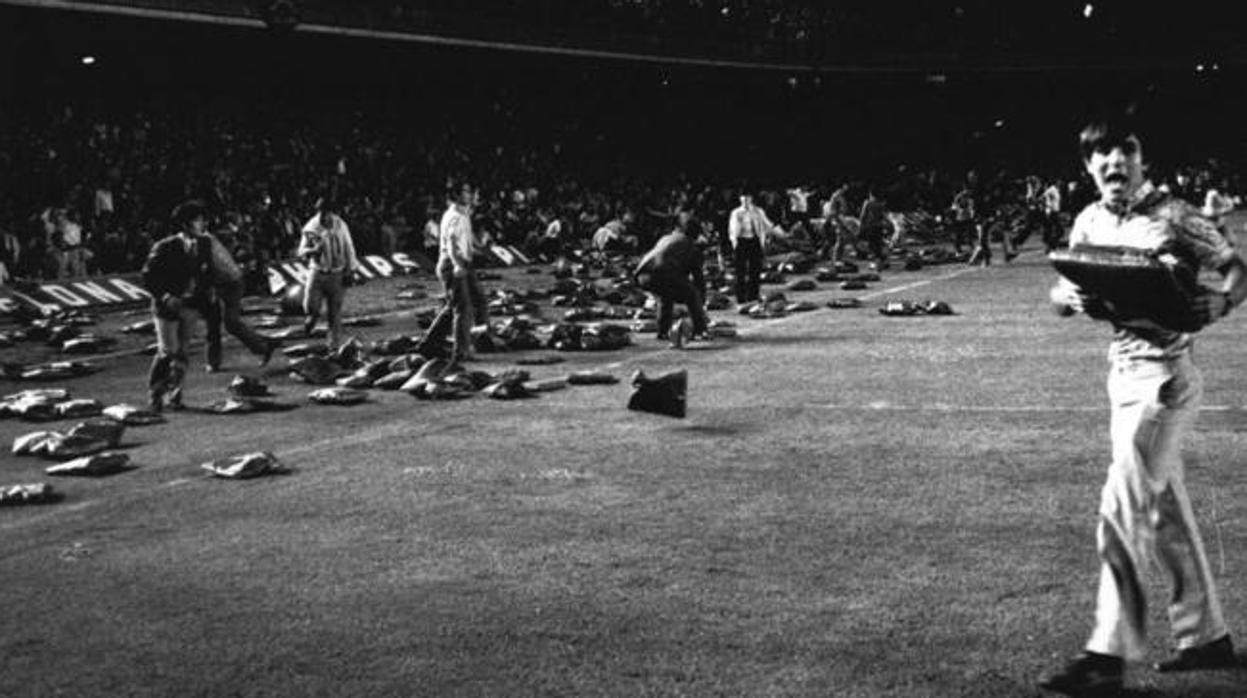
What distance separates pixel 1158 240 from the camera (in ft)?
17.7

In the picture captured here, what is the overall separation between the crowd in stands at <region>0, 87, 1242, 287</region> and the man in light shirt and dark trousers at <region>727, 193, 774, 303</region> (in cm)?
108

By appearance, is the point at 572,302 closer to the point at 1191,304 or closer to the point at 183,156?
the point at 183,156

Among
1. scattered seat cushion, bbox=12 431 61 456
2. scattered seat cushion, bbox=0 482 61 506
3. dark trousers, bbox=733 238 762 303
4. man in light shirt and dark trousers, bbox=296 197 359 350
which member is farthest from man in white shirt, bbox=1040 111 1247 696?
dark trousers, bbox=733 238 762 303

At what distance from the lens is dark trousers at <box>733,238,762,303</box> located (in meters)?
24.2

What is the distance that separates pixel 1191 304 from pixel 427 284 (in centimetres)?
2706

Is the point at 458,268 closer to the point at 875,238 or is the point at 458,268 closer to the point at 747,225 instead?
the point at 747,225

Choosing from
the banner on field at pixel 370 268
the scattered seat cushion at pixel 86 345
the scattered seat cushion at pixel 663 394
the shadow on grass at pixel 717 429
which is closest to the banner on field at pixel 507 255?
the banner on field at pixel 370 268

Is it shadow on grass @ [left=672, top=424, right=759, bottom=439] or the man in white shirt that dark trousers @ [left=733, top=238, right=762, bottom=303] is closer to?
shadow on grass @ [left=672, top=424, right=759, bottom=439]

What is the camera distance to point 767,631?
6.29 metres

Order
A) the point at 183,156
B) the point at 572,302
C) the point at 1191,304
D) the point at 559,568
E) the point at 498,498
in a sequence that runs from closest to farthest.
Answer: the point at 1191,304 → the point at 559,568 → the point at 498,498 → the point at 572,302 → the point at 183,156

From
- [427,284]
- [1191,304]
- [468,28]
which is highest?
[468,28]

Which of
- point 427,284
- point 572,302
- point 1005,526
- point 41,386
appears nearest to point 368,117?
point 427,284

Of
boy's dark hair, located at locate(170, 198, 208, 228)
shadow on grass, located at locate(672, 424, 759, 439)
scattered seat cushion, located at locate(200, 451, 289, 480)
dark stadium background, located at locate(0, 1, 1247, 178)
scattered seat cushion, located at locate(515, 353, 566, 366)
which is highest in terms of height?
dark stadium background, located at locate(0, 1, 1247, 178)

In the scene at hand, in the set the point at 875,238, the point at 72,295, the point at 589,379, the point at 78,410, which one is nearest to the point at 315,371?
the point at 78,410
